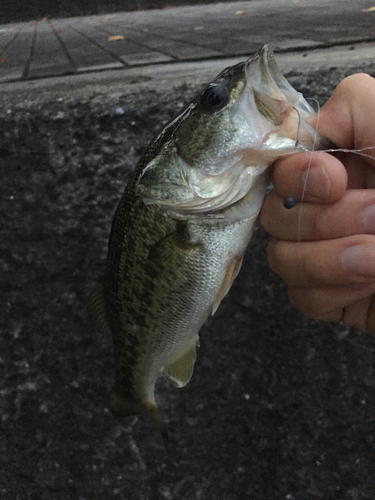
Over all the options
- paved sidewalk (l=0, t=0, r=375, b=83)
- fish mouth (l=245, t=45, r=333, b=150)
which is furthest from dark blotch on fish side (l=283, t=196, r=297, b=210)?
paved sidewalk (l=0, t=0, r=375, b=83)

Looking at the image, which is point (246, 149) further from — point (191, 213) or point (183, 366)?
point (183, 366)

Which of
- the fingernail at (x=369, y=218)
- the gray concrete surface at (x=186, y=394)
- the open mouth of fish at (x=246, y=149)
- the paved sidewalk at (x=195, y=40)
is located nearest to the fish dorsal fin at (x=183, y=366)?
the gray concrete surface at (x=186, y=394)

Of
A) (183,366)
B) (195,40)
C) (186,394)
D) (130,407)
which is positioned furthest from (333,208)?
(195,40)

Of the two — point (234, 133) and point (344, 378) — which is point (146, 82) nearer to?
point (234, 133)

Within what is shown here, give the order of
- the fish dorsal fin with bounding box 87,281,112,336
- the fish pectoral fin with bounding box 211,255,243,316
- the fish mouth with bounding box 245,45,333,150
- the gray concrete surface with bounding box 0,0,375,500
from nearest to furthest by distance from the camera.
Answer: the fish mouth with bounding box 245,45,333,150
the fish pectoral fin with bounding box 211,255,243,316
the fish dorsal fin with bounding box 87,281,112,336
the gray concrete surface with bounding box 0,0,375,500

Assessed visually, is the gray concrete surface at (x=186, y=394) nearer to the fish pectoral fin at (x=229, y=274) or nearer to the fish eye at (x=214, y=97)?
the fish pectoral fin at (x=229, y=274)

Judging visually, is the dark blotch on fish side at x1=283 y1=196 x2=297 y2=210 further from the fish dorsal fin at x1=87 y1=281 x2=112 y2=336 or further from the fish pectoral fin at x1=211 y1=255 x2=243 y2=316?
the fish dorsal fin at x1=87 y1=281 x2=112 y2=336
